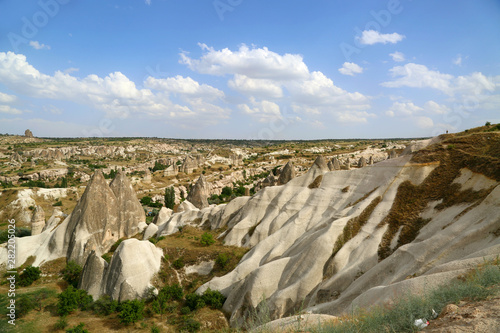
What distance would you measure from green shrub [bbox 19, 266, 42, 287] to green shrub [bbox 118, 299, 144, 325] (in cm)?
1235

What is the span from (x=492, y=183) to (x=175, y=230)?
104 feet

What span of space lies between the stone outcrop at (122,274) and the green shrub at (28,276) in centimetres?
638

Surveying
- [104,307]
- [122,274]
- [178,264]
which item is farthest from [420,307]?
[104,307]

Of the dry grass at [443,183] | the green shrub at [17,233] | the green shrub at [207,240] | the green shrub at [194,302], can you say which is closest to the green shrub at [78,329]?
the green shrub at [194,302]

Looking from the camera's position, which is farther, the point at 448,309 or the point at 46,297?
the point at 46,297

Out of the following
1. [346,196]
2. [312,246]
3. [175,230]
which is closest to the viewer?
[312,246]

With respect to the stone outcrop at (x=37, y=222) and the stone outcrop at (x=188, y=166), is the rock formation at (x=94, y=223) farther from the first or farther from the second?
the stone outcrop at (x=188, y=166)

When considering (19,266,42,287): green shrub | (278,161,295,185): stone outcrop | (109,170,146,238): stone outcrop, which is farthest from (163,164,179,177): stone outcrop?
(19,266,42,287): green shrub

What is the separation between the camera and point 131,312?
2052cm

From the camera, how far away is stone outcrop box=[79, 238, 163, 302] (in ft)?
74.7

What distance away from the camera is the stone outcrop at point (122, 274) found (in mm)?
22781

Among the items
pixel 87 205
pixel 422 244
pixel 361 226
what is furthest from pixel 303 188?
pixel 87 205

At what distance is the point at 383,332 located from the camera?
23.9ft

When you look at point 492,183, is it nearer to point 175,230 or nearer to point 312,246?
point 312,246
